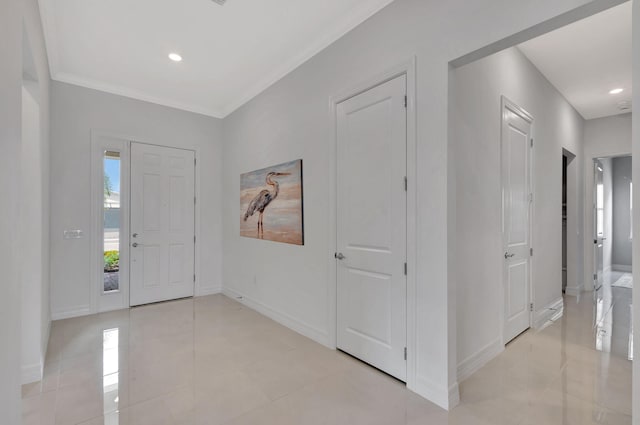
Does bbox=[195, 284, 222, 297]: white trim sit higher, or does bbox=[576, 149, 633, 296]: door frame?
bbox=[576, 149, 633, 296]: door frame

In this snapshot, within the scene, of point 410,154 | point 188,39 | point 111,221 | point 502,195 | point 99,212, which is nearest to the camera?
point 410,154

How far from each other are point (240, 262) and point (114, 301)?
1713mm

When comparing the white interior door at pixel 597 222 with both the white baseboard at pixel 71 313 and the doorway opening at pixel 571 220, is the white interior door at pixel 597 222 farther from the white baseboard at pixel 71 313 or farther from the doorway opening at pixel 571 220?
the white baseboard at pixel 71 313

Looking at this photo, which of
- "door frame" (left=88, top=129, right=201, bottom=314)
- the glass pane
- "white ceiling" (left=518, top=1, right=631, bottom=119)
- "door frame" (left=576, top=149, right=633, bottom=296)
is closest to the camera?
"white ceiling" (left=518, top=1, right=631, bottom=119)

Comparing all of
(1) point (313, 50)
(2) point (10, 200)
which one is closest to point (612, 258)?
(1) point (313, 50)

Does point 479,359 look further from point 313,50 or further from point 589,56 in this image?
point 589,56

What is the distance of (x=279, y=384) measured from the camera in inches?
90.6

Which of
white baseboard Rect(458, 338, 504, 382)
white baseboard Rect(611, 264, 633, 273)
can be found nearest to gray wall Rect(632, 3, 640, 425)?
white baseboard Rect(458, 338, 504, 382)

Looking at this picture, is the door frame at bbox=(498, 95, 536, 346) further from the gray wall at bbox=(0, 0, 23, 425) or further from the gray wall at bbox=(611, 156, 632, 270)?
the gray wall at bbox=(611, 156, 632, 270)

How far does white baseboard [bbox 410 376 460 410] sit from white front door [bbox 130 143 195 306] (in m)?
3.76

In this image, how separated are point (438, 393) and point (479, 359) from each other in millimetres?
753

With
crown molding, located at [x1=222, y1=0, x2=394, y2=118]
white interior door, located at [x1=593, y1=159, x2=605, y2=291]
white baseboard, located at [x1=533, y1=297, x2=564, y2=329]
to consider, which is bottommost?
white baseboard, located at [x1=533, y1=297, x2=564, y2=329]

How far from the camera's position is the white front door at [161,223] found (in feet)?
14.1

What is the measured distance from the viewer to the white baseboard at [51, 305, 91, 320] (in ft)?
12.1
